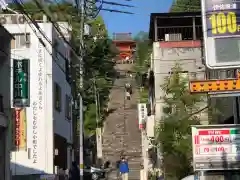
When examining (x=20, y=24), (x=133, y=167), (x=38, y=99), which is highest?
(x=20, y=24)

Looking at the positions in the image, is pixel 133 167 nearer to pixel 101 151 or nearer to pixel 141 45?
pixel 101 151

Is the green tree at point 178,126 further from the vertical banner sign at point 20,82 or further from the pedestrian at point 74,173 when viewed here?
the pedestrian at point 74,173

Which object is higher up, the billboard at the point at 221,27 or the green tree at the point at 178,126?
the billboard at the point at 221,27

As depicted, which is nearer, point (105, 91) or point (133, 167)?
point (133, 167)

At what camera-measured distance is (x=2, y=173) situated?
19.6m

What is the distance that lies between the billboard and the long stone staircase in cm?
1924

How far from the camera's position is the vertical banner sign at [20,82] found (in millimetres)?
25688

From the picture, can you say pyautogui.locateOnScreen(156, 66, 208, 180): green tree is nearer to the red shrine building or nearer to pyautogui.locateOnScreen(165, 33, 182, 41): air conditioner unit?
pyautogui.locateOnScreen(165, 33, 182, 41): air conditioner unit

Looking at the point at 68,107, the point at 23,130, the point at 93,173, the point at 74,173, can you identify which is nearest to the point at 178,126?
the point at 23,130

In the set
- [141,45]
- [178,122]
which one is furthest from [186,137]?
[141,45]

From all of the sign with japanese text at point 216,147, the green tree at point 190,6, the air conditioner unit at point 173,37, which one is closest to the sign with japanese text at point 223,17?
the sign with japanese text at point 216,147

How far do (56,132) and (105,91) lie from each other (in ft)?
79.4

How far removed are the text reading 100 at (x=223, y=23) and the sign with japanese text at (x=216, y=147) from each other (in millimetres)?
3951

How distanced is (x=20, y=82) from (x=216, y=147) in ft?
39.8
